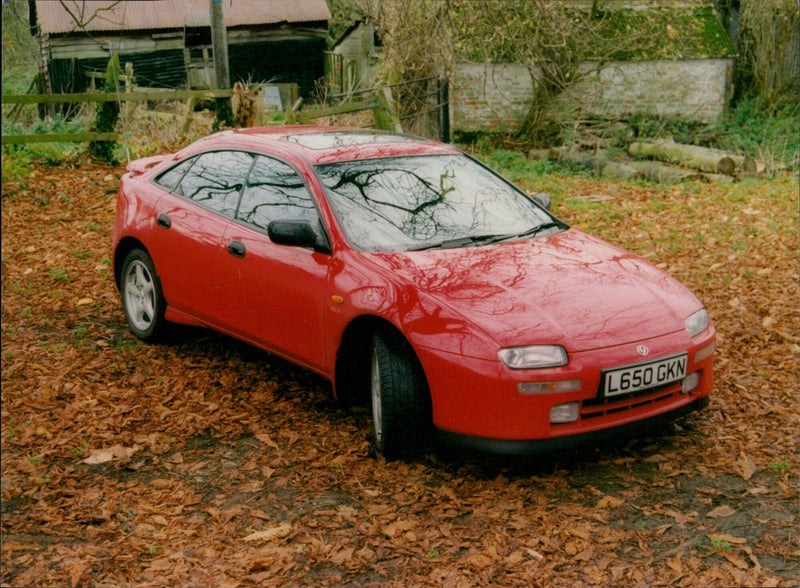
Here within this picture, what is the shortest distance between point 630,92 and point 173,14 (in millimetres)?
14269

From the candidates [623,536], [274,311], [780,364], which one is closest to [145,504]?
[274,311]

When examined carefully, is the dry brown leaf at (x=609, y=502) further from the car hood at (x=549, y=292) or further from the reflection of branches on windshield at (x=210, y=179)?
the reflection of branches on windshield at (x=210, y=179)

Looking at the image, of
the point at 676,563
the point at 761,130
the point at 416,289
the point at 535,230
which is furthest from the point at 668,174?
the point at 676,563

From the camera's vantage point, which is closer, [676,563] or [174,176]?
[676,563]

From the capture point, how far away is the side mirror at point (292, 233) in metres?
4.89

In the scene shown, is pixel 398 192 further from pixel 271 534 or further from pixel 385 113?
pixel 385 113

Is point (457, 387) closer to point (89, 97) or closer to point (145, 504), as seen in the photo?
point (145, 504)

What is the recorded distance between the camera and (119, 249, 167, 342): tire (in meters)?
6.39

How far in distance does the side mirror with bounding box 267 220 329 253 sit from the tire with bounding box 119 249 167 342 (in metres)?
1.77

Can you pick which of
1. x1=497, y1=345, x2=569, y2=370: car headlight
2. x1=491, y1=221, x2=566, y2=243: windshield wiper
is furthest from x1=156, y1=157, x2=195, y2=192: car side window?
x1=497, y1=345, x2=569, y2=370: car headlight

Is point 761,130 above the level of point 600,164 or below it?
above

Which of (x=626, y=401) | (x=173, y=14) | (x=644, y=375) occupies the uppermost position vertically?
(x=173, y=14)

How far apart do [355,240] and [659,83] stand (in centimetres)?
1533

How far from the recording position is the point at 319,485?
4.54 meters
